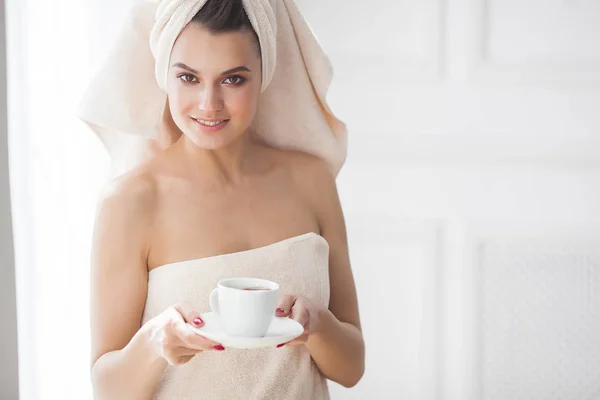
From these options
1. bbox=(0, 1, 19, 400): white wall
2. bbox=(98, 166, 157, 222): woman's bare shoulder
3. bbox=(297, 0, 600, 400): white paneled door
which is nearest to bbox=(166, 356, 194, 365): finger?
bbox=(98, 166, 157, 222): woman's bare shoulder

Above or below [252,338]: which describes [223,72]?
above

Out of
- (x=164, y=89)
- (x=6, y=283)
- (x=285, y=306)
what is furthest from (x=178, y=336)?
(x=6, y=283)

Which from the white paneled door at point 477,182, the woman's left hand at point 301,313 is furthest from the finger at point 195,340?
the white paneled door at point 477,182

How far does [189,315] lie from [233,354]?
207 mm

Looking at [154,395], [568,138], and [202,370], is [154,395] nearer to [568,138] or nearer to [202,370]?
[202,370]

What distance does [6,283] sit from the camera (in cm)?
150

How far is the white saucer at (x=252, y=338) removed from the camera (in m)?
1.04

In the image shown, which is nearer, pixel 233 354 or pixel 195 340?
pixel 195 340

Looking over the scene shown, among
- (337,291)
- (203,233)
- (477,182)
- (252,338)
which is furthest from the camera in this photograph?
(477,182)

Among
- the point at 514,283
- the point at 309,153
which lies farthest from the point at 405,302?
the point at 309,153

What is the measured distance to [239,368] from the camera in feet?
4.17

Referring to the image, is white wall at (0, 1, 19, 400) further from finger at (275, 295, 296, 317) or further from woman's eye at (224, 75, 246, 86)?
finger at (275, 295, 296, 317)

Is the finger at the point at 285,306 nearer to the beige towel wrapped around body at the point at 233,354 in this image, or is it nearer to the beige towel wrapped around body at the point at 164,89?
the beige towel wrapped around body at the point at 233,354

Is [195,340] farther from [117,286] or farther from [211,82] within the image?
[211,82]
